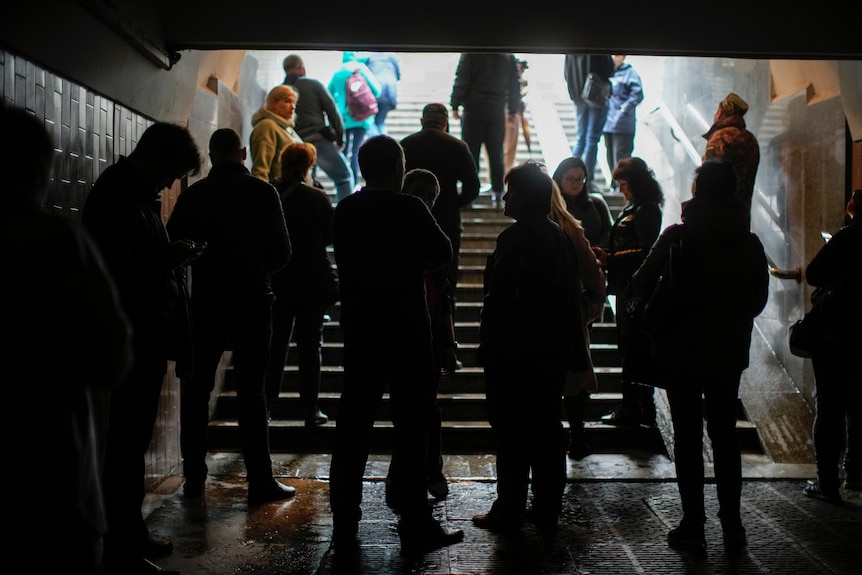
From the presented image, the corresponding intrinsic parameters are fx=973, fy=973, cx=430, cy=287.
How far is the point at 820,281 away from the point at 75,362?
4321 millimetres

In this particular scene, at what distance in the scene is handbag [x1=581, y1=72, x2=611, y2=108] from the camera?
33.5 ft

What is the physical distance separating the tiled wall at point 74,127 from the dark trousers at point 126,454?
34.7 inches

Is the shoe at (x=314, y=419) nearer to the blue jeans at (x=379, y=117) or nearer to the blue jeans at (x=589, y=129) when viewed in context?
the blue jeans at (x=589, y=129)

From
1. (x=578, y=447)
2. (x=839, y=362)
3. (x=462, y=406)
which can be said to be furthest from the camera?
(x=462, y=406)

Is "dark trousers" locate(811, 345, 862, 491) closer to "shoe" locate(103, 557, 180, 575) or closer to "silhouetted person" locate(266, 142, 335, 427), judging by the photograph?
"silhouetted person" locate(266, 142, 335, 427)

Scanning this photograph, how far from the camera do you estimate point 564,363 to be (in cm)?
466

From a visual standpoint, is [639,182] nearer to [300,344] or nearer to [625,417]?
[625,417]

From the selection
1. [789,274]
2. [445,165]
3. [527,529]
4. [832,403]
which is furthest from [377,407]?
[789,274]

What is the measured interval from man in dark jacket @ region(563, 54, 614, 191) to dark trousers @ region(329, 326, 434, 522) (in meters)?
6.30

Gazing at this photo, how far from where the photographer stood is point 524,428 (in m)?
4.72

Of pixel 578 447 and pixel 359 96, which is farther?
pixel 359 96

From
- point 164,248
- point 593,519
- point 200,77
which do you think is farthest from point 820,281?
point 200,77

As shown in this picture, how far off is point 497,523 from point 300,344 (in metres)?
2.30

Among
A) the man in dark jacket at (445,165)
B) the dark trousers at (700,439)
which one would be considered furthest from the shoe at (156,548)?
the man in dark jacket at (445,165)
